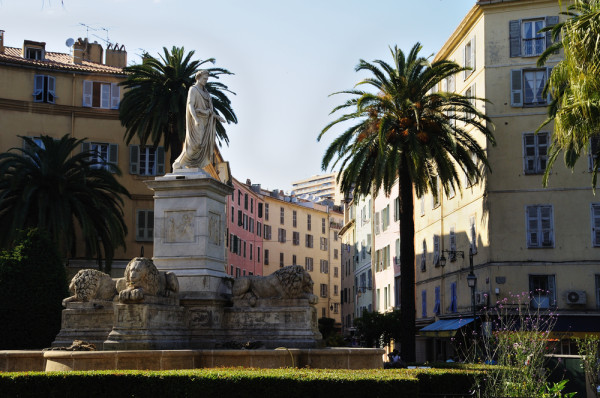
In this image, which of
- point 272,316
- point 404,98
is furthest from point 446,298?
point 272,316

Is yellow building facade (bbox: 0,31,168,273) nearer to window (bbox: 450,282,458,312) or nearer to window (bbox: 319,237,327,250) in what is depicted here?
window (bbox: 450,282,458,312)

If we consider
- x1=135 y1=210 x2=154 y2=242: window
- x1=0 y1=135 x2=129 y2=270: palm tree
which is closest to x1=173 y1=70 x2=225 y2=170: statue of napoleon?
x1=0 y1=135 x2=129 y2=270: palm tree

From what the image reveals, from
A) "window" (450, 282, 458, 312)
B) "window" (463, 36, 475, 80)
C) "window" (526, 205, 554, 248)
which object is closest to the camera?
"window" (526, 205, 554, 248)

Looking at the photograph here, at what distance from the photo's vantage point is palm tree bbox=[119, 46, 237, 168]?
42531 millimetres

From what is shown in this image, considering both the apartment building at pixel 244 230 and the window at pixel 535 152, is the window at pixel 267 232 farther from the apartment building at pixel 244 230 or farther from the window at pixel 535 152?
the window at pixel 535 152

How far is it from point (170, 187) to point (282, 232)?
82700 mm

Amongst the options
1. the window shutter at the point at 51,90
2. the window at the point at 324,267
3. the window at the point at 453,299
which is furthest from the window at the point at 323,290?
the window shutter at the point at 51,90

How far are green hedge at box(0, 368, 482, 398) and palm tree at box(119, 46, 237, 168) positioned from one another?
98.5 ft

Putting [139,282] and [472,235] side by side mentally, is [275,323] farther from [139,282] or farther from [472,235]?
[472,235]

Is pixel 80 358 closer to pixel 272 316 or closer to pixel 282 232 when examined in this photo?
pixel 272 316

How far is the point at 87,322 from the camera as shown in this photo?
54.8ft

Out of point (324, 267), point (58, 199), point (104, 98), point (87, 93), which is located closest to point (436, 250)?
point (104, 98)

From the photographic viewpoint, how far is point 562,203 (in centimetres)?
4116

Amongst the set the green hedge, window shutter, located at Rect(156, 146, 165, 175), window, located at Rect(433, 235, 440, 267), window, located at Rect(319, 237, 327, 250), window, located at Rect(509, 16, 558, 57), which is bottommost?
the green hedge
